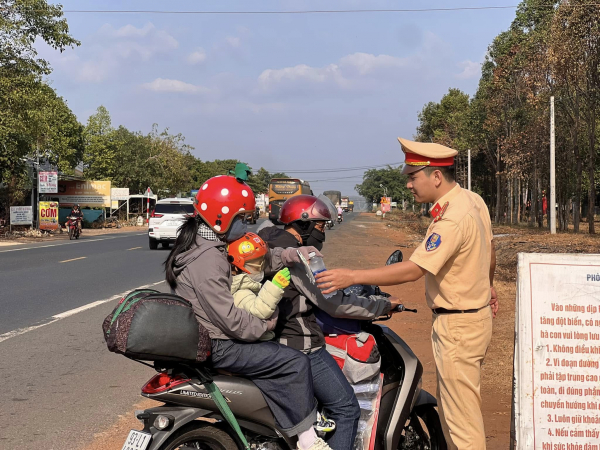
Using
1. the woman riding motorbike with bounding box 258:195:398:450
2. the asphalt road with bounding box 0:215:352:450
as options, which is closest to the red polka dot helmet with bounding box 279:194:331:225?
the woman riding motorbike with bounding box 258:195:398:450

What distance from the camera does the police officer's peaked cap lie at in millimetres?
3463

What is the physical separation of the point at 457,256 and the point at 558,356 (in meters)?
0.67

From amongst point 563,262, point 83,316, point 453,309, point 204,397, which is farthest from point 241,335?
point 83,316

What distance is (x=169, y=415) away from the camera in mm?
3154

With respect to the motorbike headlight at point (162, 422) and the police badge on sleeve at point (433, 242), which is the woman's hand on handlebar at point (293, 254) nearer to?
the police badge on sleeve at point (433, 242)

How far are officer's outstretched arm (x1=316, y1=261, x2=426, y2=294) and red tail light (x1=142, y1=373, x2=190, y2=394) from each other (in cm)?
78

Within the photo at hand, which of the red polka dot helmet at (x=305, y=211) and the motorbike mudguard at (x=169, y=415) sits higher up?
the red polka dot helmet at (x=305, y=211)

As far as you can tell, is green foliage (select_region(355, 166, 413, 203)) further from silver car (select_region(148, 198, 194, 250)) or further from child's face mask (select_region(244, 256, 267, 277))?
child's face mask (select_region(244, 256, 267, 277))

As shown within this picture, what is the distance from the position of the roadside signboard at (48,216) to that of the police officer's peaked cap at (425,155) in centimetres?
3392

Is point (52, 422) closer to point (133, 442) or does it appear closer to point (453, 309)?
point (133, 442)

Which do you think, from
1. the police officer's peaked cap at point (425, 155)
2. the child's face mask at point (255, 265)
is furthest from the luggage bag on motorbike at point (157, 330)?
the police officer's peaked cap at point (425, 155)

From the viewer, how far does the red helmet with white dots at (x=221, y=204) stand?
11.0 feet

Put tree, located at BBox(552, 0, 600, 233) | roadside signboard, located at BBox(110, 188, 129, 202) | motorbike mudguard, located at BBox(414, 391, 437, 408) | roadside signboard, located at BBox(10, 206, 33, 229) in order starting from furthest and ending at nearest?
roadside signboard, located at BBox(110, 188, 129, 202)
roadside signboard, located at BBox(10, 206, 33, 229)
tree, located at BBox(552, 0, 600, 233)
motorbike mudguard, located at BBox(414, 391, 437, 408)

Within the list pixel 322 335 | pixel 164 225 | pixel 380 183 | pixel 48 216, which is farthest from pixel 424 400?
pixel 380 183
